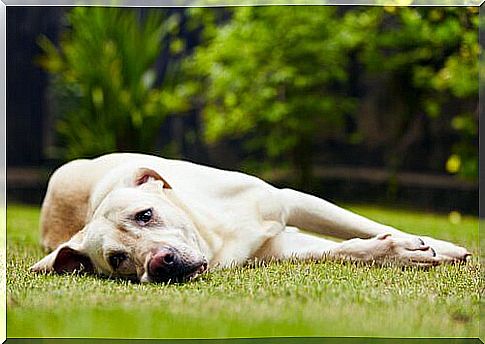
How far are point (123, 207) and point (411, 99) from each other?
1602mm

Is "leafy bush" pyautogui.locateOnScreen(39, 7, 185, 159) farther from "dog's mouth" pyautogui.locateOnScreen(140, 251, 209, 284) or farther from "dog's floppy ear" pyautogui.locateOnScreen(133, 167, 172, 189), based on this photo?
"dog's mouth" pyautogui.locateOnScreen(140, 251, 209, 284)

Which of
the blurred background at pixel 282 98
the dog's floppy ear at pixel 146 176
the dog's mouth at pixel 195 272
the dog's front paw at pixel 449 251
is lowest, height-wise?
the dog's mouth at pixel 195 272

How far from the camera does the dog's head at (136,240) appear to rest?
10.7 ft

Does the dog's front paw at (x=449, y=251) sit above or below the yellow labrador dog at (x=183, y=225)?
below

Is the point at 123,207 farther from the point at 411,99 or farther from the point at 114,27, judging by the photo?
the point at 411,99

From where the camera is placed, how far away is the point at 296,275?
3.38 m

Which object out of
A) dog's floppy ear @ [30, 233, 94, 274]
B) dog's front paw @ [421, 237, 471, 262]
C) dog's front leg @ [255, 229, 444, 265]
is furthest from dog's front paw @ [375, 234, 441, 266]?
dog's floppy ear @ [30, 233, 94, 274]

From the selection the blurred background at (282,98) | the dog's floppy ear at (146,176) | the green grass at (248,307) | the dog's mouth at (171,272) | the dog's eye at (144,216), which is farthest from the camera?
the blurred background at (282,98)

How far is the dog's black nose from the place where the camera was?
127 inches

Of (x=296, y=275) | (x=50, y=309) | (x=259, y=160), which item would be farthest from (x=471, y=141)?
(x=50, y=309)

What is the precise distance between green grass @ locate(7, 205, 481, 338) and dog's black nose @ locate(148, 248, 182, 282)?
0.16ft

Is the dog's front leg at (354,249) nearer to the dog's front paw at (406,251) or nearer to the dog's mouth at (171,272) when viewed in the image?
the dog's front paw at (406,251)

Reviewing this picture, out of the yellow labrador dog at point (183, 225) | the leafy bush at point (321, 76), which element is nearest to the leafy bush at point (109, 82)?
the leafy bush at point (321, 76)

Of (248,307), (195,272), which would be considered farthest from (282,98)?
(248,307)
